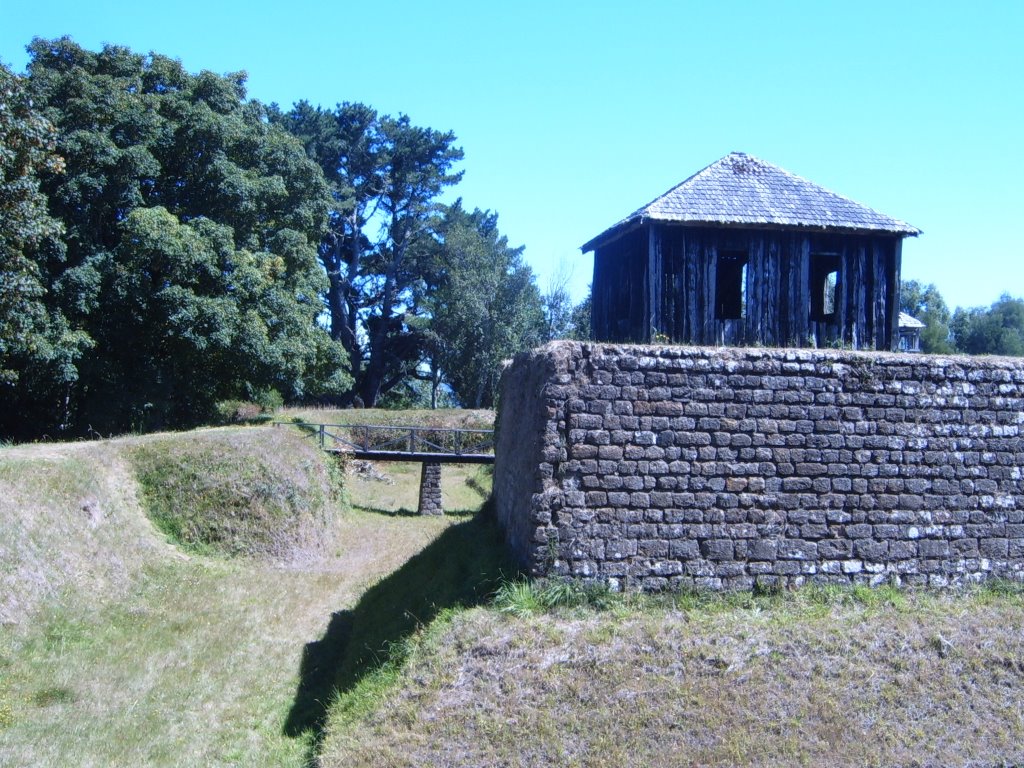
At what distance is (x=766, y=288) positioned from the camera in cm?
1433

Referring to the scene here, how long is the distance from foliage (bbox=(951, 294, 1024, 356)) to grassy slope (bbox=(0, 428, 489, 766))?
4874cm

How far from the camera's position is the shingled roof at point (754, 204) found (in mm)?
13906

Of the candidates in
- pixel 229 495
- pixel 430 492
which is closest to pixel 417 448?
pixel 430 492

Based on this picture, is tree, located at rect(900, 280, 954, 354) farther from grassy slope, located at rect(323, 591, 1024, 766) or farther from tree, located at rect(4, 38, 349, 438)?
grassy slope, located at rect(323, 591, 1024, 766)

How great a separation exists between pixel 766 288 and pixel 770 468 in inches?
228

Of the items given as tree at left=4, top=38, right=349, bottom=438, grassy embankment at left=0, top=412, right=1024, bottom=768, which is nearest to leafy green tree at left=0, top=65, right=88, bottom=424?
tree at left=4, top=38, right=349, bottom=438

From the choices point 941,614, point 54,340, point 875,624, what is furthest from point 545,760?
point 54,340

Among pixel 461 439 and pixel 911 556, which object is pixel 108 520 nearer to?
pixel 911 556

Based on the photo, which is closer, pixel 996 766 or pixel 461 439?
pixel 996 766

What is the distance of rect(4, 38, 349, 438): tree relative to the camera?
23578 millimetres

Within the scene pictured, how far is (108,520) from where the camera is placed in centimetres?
1588

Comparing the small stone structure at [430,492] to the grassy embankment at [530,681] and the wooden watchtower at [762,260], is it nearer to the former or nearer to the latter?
the wooden watchtower at [762,260]

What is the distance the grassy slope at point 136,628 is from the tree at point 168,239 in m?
→ 6.96

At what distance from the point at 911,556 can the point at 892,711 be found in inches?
88.5
